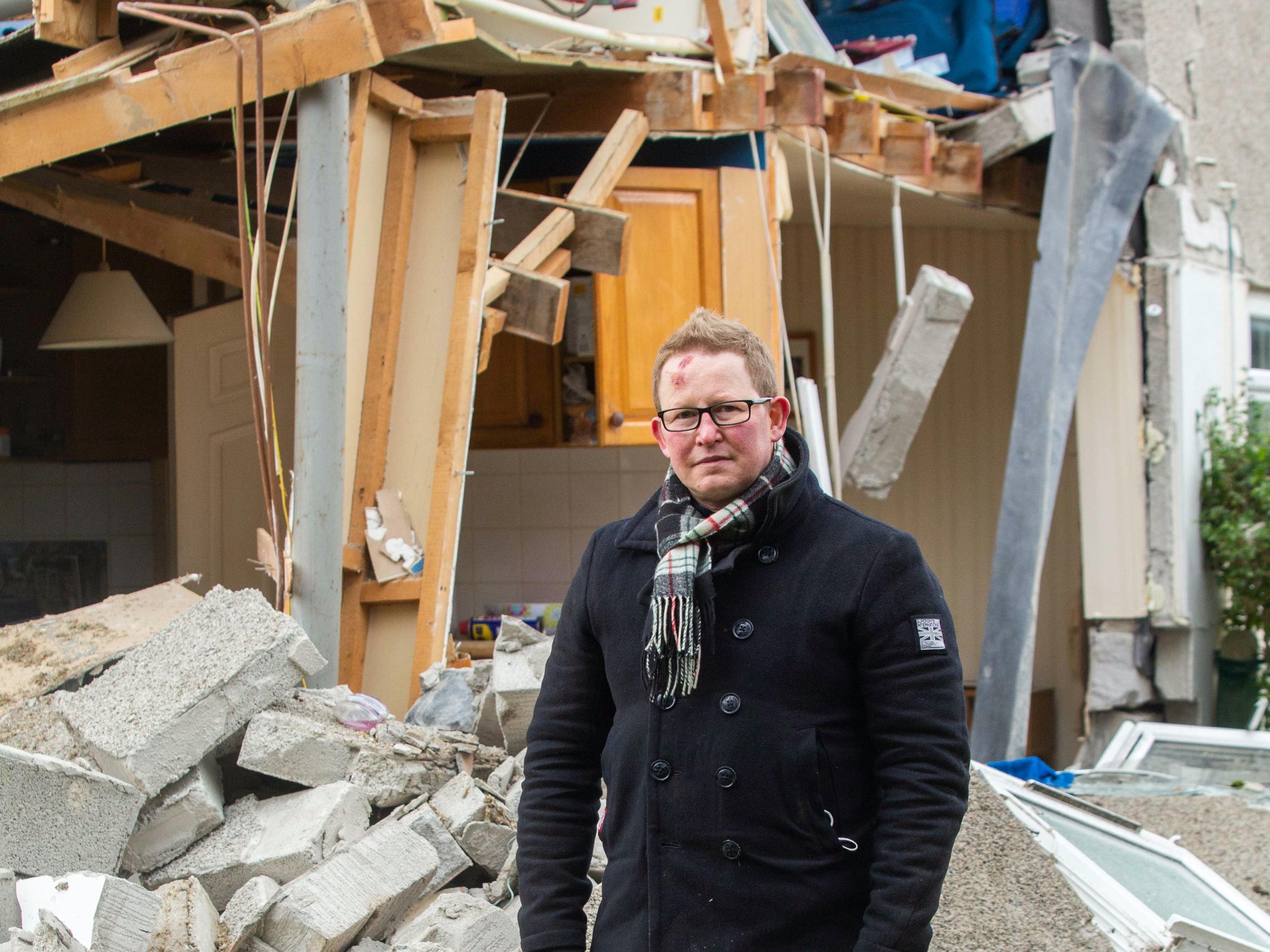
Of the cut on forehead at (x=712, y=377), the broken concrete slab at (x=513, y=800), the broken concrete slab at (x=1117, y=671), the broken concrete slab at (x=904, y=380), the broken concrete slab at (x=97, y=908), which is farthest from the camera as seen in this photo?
the broken concrete slab at (x=1117, y=671)

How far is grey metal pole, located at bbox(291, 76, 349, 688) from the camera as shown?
365 centimetres

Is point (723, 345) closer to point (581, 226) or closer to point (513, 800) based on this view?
point (513, 800)

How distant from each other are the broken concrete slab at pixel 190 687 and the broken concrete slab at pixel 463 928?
692mm

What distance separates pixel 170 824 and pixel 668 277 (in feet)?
10.9

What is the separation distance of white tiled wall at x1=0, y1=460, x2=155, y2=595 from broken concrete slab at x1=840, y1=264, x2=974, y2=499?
13.1 feet

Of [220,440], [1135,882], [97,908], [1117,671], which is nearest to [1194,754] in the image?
[1117,671]

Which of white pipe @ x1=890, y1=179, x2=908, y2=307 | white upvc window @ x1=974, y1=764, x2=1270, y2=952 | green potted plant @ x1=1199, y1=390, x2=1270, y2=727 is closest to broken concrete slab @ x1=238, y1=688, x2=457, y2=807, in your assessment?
white upvc window @ x1=974, y1=764, x2=1270, y2=952

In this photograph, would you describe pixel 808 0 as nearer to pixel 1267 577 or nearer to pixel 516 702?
pixel 1267 577

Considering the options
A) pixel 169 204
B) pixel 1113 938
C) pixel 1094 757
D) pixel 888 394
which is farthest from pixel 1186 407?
pixel 169 204

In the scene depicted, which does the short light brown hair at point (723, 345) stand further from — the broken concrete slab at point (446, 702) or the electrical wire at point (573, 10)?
the electrical wire at point (573, 10)

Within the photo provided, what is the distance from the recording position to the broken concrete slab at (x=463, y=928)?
2680mm

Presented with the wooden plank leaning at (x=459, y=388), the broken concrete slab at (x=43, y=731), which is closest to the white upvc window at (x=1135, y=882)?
the wooden plank leaning at (x=459, y=388)

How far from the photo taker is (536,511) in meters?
6.66

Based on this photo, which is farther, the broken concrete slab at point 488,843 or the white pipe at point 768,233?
the white pipe at point 768,233
